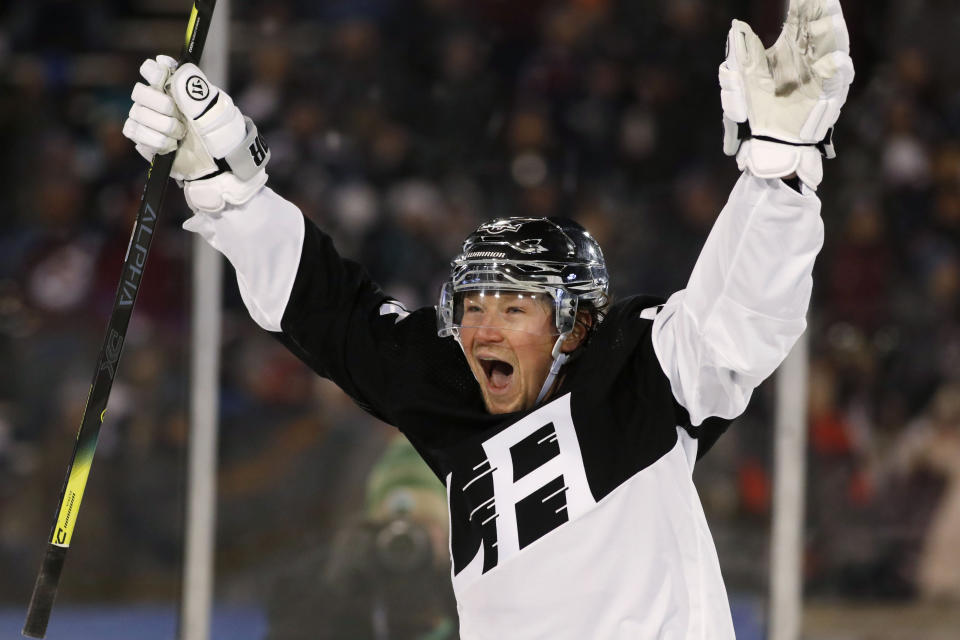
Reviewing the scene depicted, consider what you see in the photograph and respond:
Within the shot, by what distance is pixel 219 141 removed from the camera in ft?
6.35

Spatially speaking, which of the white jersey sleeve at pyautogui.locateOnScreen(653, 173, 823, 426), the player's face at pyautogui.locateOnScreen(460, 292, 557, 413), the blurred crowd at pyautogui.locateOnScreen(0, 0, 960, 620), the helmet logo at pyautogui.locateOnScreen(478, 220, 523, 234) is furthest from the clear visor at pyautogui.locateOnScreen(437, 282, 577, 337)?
the blurred crowd at pyautogui.locateOnScreen(0, 0, 960, 620)

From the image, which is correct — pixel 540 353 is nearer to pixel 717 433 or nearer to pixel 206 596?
pixel 717 433

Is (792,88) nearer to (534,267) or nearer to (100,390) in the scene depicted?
(534,267)

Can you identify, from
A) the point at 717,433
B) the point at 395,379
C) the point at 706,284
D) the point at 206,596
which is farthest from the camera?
the point at 206,596

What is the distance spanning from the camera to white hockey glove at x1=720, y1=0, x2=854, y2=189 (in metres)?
1.52

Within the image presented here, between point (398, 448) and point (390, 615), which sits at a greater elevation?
point (398, 448)

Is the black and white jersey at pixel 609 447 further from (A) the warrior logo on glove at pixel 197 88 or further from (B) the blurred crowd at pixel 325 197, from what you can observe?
(B) the blurred crowd at pixel 325 197

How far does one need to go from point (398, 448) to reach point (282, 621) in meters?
0.54

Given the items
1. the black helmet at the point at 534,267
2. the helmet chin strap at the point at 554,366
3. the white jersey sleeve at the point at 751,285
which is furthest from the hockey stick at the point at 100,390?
the white jersey sleeve at the point at 751,285

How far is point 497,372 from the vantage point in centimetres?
199

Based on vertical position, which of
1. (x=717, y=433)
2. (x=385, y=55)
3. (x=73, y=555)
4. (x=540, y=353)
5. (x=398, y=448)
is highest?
(x=385, y=55)

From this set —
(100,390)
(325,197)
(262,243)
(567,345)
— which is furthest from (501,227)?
(325,197)

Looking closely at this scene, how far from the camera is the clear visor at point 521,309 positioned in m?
1.92

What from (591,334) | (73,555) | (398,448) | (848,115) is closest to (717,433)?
(591,334)
